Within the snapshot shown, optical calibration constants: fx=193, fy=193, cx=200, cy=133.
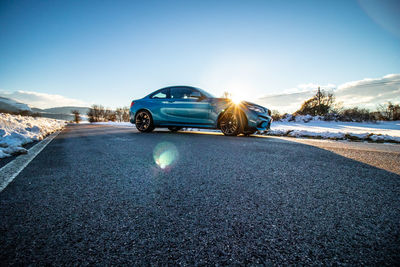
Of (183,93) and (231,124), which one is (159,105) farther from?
(231,124)

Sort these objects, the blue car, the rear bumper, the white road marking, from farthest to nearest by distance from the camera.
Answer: the blue car, the rear bumper, the white road marking

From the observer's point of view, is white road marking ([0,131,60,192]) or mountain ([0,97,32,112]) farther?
mountain ([0,97,32,112])

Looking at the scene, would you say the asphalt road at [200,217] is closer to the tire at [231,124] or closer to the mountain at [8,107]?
the tire at [231,124]

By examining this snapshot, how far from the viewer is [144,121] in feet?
23.7

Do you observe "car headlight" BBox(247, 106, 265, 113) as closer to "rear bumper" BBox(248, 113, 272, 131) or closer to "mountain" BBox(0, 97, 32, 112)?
"rear bumper" BBox(248, 113, 272, 131)

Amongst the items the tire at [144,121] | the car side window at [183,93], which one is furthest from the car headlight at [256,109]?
the tire at [144,121]

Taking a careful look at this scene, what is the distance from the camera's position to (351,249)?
879mm

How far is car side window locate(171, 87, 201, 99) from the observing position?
651 centimetres

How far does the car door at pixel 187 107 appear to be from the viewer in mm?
6305

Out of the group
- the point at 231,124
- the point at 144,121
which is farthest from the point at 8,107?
the point at 231,124

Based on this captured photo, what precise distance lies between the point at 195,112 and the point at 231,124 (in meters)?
1.25

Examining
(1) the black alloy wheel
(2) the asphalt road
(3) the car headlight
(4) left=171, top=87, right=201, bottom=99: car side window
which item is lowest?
(2) the asphalt road

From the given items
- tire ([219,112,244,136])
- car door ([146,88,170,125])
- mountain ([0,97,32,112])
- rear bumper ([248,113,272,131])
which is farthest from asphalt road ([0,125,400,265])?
mountain ([0,97,32,112])

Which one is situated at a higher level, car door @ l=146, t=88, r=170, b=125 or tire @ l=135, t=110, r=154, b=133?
car door @ l=146, t=88, r=170, b=125
